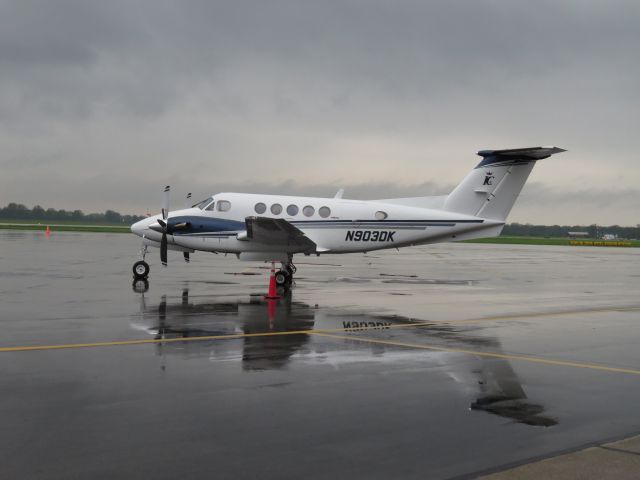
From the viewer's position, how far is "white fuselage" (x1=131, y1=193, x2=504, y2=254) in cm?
2444

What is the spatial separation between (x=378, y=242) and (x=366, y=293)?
4.04 m

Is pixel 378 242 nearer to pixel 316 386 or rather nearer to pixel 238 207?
pixel 238 207

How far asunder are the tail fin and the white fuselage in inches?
14.9

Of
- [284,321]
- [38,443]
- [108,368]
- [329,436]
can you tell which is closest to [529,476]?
[329,436]

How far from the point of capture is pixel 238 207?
→ 2473cm

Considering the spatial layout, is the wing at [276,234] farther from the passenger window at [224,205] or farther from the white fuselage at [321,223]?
the passenger window at [224,205]

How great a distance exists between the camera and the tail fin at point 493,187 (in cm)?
2578

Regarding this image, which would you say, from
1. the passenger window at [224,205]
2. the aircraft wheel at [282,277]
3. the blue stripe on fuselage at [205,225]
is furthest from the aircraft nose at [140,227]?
the aircraft wheel at [282,277]

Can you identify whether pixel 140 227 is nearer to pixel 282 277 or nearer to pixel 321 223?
pixel 282 277

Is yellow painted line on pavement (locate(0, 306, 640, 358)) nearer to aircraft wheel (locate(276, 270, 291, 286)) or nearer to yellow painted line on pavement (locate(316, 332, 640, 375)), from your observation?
yellow painted line on pavement (locate(316, 332, 640, 375))

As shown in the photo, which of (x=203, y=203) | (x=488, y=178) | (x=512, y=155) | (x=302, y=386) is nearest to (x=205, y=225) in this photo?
(x=203, y=203)

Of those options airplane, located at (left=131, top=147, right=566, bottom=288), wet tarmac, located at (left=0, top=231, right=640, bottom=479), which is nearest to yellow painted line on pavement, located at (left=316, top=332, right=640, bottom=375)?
wet tarmac, located at (left=0, top=231, right=640, bottom=479)

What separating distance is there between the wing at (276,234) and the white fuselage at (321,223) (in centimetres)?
15

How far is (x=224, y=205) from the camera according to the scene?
975 inches
